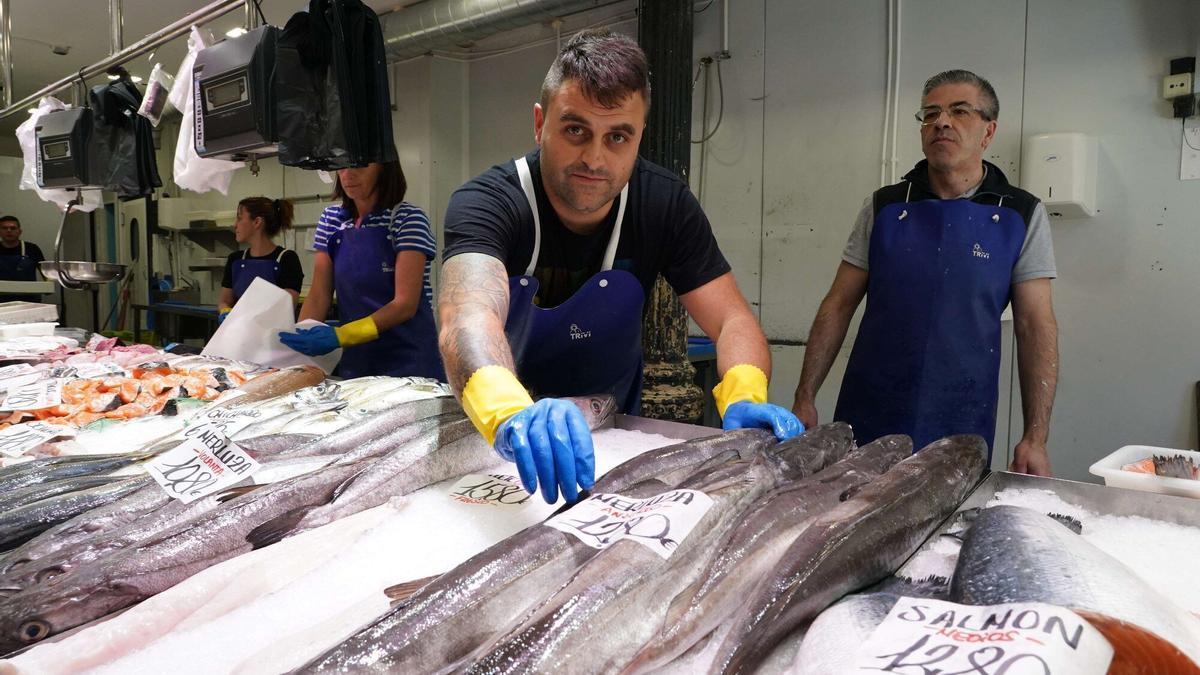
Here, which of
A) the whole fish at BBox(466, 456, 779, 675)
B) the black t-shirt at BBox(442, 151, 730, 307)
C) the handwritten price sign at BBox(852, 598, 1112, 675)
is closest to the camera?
the handwritten price sign at BBox(852, 598, 1112, 675)

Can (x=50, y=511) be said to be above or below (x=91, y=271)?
below

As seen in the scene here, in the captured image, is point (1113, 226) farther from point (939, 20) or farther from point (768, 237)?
point (768, 237)

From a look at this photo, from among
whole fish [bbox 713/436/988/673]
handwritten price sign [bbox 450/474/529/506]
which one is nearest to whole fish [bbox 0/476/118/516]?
handwritten price sign [bbox 450/474/529/506]

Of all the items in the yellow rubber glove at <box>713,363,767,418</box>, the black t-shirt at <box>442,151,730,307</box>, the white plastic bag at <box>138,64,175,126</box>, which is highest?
the white plastic bag at <box>138,64,175,126</box>

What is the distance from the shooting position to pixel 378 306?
3898 mm

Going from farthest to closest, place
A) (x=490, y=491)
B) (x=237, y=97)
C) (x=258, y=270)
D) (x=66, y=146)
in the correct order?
Result: (x=258, y=270) → (x=66, y=146) → (x=237, y=97) → (x=490, y=491)

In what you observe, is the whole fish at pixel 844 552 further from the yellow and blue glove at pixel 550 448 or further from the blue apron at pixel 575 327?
the blue apron at pixel 575 327

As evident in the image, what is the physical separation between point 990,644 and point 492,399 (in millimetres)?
1129

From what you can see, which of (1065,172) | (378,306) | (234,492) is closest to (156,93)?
(378,306)

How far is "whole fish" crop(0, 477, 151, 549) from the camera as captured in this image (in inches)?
52.1

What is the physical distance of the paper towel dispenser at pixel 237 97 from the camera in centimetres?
286

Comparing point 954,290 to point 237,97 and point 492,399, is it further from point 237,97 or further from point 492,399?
point 237,97

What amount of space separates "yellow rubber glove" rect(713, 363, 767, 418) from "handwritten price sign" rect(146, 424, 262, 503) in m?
1.27

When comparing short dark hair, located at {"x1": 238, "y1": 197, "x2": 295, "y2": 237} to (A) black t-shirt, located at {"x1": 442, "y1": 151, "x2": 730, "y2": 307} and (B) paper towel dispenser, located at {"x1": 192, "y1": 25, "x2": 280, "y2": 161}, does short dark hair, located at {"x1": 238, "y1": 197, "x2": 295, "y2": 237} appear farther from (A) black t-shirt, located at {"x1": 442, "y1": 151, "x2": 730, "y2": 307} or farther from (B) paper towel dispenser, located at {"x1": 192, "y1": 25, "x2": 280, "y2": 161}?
(A) black t-shirt, located at {"x1": 442, "y1": 151, "x2": 730, "y2": 307}
